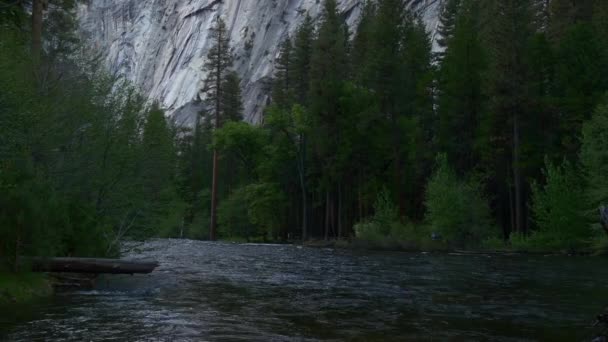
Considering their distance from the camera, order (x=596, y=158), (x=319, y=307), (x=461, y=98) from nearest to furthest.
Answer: (x=319, y=307)
(x=596, y=158)
(x=461, y=98)

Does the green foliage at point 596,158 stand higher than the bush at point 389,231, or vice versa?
the green foliage at point 596,158

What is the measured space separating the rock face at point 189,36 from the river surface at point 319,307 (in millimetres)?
57169

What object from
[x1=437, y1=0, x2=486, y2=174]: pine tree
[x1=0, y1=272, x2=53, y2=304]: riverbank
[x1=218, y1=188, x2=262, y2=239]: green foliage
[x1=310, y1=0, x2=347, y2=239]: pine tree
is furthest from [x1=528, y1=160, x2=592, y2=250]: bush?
[x1=218, y1=188, x2=262, y2=239]: green foliage

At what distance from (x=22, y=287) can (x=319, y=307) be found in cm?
596

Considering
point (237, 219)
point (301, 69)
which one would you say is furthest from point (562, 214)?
point (237, 219)

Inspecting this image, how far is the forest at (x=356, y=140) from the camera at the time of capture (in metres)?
16.2

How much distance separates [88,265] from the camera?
47.0 ft

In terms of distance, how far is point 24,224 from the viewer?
480 inches

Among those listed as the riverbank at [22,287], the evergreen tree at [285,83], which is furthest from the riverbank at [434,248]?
the riverbank at [22,287]

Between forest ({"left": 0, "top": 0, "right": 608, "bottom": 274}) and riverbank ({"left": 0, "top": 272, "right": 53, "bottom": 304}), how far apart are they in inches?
12.6

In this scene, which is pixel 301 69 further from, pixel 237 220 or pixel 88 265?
pixel 88 265

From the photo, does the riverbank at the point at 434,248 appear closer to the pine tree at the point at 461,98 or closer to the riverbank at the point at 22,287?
the pine tree at the point at 461,98

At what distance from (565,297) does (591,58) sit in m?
28.0

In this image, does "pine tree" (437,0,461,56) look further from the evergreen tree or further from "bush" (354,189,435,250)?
"bush" (354,189,435,250)
